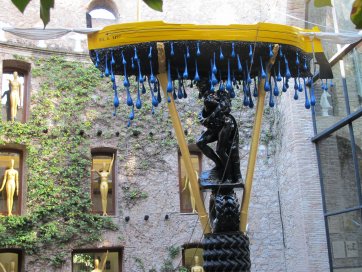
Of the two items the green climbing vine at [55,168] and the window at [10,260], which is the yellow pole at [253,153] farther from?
the window at [10,260]

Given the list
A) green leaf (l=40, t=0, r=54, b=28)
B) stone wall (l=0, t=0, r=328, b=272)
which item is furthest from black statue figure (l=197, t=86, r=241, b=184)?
stone wall (l=0, t=0, r=328, b=272)

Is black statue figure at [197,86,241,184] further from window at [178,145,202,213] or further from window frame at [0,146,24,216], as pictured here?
window frame at [0,146,24,216]

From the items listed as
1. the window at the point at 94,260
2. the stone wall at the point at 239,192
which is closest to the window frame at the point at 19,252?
the stone wall at the point at 239,192

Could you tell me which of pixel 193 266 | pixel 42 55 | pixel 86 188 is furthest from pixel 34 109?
pixel 193 266

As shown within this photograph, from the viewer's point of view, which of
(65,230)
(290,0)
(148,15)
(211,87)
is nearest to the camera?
(211,87)

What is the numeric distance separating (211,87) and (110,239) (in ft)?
23.5

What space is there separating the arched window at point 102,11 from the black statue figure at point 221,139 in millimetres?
8325

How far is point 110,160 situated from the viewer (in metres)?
13.1

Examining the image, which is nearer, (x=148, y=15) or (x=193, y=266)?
(x=193, y=266)

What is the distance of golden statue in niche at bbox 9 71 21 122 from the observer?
12.3 m

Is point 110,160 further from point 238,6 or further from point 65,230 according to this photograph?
point 238,6

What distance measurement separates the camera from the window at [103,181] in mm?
12562

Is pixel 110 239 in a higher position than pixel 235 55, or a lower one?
lower

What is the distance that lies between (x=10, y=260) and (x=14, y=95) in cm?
364
